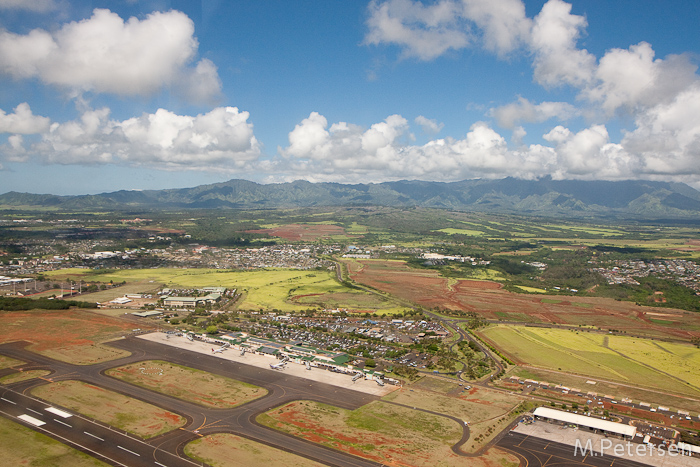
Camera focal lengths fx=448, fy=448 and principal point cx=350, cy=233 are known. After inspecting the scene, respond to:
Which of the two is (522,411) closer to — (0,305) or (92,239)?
(0,305)

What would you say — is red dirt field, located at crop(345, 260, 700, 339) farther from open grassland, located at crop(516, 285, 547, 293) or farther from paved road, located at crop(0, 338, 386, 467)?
paved road, located at crop(0, 338, 386, 467)

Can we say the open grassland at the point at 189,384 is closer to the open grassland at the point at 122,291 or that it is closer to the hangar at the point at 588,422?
the hangar at the point at 588,422

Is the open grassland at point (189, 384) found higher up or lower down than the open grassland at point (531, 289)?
higher up

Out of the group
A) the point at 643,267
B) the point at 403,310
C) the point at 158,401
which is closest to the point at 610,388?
Result: the point at 403,310

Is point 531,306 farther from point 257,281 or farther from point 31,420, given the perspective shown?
point 31,420

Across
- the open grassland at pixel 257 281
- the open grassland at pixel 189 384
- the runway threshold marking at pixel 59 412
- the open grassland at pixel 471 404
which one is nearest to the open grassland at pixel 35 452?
the runway threshold marking at pixel 59 412

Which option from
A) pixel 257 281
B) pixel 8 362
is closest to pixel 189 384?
pixel 8 362

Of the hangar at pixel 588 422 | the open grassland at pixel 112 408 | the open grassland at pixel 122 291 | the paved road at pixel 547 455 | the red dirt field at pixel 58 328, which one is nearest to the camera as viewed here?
the paved road at pixel 547 455
